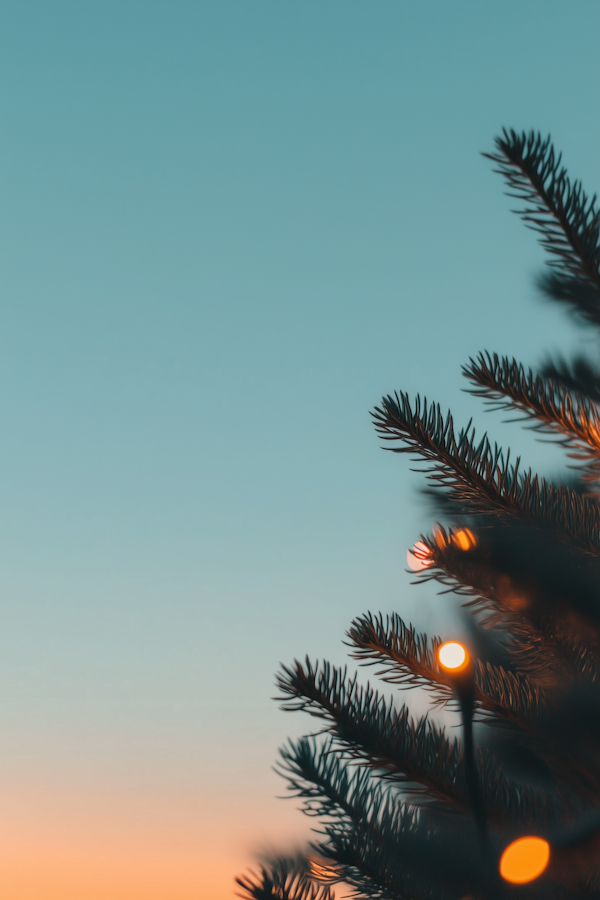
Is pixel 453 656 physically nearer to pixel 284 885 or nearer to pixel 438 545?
pixel 438 545

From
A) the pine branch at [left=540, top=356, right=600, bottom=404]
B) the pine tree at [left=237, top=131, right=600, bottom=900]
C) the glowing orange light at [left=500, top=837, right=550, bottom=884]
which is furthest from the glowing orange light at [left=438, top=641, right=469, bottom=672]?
the pine branch at [left=540, top=356, right=600, bottom=404]

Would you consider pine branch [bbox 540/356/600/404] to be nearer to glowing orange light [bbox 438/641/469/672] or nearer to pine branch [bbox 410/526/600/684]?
pine branch [bbox 410/526/600/684]

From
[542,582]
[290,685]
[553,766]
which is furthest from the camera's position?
[542,582]

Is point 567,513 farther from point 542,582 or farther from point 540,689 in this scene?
point 540,689

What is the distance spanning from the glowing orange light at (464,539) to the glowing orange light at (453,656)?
0.31 m

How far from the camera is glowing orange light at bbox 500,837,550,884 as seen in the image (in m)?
1.55

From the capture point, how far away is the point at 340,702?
1.58m

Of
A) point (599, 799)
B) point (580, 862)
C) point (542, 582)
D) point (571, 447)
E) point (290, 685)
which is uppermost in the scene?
point (571, 447)

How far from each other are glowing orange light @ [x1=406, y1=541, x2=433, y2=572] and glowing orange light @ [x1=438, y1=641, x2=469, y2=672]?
259 mm

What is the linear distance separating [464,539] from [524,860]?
2.47ft

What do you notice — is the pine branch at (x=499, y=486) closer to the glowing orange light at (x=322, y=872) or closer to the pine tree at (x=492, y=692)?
the pine tree at (x=492, y=692)

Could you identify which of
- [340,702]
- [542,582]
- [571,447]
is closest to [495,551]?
[542,582]

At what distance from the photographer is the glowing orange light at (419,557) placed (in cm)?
184

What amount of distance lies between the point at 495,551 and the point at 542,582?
0.47 feet
